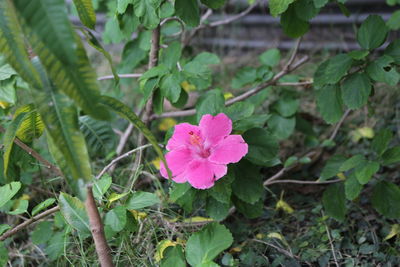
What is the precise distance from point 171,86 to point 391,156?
0.67 m

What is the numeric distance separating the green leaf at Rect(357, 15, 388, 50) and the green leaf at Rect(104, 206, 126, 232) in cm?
87

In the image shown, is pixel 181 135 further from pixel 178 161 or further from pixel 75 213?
pixel 75 213

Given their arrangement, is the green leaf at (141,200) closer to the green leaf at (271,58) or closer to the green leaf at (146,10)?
the green leaf at (146,10)

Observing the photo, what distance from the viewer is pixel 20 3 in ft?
2.29

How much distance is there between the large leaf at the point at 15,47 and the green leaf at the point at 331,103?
38.3 inches

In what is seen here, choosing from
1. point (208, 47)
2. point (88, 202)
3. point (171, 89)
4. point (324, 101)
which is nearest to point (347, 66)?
point (324, 101)

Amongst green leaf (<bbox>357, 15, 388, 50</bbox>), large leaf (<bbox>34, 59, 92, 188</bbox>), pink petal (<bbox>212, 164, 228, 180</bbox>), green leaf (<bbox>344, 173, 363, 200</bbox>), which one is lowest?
green leaf (<bbox>344, 173, 363, 200</bbox>)

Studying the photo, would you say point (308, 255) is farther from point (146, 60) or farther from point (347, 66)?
point (146, 60)

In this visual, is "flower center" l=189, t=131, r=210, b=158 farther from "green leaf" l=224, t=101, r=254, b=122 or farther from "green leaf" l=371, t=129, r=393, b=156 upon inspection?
"green leaf" l=371, t=129, r=393, b=156

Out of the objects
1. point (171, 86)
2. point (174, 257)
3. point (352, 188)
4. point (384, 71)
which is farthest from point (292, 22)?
point (174, 257)

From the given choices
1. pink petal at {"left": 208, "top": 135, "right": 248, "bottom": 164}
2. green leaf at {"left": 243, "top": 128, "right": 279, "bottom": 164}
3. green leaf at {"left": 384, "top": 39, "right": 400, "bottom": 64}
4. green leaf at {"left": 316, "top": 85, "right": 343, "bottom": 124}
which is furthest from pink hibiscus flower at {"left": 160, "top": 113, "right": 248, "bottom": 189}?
green leaf at {"left": 384, "top": 39, "right": 400, "bottom": 64}

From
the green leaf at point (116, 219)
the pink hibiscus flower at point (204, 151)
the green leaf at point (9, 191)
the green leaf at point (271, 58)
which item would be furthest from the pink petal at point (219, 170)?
the green leaf at point (271, 58)

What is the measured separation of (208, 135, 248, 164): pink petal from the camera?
1.19 m

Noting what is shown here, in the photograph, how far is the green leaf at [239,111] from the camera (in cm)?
131
